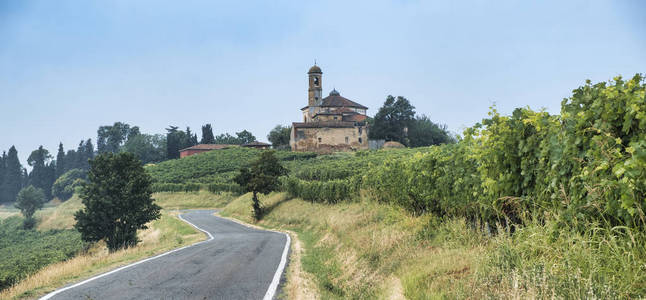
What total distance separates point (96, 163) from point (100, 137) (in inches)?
6462

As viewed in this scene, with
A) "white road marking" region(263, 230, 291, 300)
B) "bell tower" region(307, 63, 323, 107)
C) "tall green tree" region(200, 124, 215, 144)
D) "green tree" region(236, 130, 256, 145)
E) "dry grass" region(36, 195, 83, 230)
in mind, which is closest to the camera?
"white road marking" region(263, 230, 291, 300)

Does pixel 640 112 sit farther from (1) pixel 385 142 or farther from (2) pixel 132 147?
(2) pixel 132 147

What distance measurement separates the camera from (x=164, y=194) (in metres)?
77.4

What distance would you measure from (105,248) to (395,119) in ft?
208

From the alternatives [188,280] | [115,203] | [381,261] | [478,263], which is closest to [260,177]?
[115,203]

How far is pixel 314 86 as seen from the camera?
344 ft

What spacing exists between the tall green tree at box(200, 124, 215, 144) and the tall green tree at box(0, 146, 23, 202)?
5547 centimetres

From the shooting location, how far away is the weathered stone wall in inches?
3639

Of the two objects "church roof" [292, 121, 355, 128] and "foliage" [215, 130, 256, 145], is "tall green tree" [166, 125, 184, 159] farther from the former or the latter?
"church roof" [292, 121, 355, 128]

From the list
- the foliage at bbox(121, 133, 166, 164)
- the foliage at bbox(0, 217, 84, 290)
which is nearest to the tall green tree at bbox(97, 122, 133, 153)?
the foliage at bbox(121, 133, 166, 164)

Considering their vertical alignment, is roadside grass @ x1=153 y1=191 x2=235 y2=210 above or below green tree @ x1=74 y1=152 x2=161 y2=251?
below

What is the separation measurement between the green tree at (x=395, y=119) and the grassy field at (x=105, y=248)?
36.6 metres

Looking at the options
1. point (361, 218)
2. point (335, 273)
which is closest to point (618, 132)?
point (335, 273)

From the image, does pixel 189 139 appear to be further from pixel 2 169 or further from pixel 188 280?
pixel 188 280
